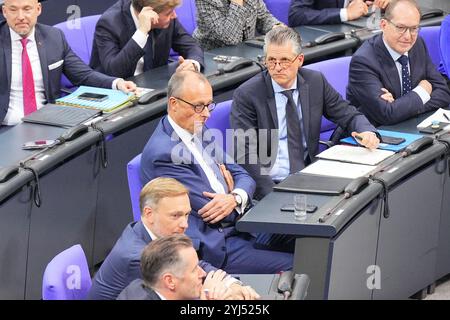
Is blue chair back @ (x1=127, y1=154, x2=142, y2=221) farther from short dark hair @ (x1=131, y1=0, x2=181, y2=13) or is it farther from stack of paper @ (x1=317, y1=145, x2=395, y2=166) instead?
short dark hair @ (x1=131, y1=0, x2=181, y2=13)

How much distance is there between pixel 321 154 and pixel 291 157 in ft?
0.57

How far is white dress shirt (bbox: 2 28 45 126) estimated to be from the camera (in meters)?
5.69

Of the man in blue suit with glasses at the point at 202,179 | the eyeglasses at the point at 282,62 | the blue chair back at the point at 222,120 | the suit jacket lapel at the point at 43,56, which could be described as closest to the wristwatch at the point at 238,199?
the man in blue suit with glasses at the point at 202,179

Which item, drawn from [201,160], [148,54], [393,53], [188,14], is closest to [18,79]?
[148,54]

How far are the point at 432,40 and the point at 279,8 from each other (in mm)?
1315

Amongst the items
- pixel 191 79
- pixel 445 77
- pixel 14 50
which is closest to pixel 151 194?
pixel 191 79

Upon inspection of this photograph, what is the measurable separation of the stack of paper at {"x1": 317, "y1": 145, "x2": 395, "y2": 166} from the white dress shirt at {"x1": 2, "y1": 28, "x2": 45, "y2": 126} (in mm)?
1600

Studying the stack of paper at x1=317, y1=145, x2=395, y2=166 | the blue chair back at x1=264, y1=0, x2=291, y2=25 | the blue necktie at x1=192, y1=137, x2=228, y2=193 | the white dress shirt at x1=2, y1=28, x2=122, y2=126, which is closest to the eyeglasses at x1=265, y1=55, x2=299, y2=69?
the stack of paper at x1=317, y1=145, x2=395, y2=166

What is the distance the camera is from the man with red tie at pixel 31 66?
5.63m

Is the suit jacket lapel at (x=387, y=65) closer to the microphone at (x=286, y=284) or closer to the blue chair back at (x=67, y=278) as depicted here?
the microphone at (x=286, y=284)

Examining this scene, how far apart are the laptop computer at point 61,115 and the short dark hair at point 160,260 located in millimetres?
1736

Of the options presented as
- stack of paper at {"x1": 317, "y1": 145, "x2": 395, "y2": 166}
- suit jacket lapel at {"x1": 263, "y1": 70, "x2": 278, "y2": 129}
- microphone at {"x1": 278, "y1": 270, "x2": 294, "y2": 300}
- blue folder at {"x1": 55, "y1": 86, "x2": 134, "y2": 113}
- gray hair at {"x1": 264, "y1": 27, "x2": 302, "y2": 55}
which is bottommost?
stack of paper at {"x1": 317, "y1": 145, "x2": 395, "y2": 166}

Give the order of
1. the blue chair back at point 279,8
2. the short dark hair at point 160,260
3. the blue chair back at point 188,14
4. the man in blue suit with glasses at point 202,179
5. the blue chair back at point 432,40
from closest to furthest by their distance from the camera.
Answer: the short dark hair at point 160,260 < the man in blue suit with glasses at point 202,179 < the blue chair back at point 432,40 < the blue chair back at point 188,14 < the blue chair back at point 279,8
